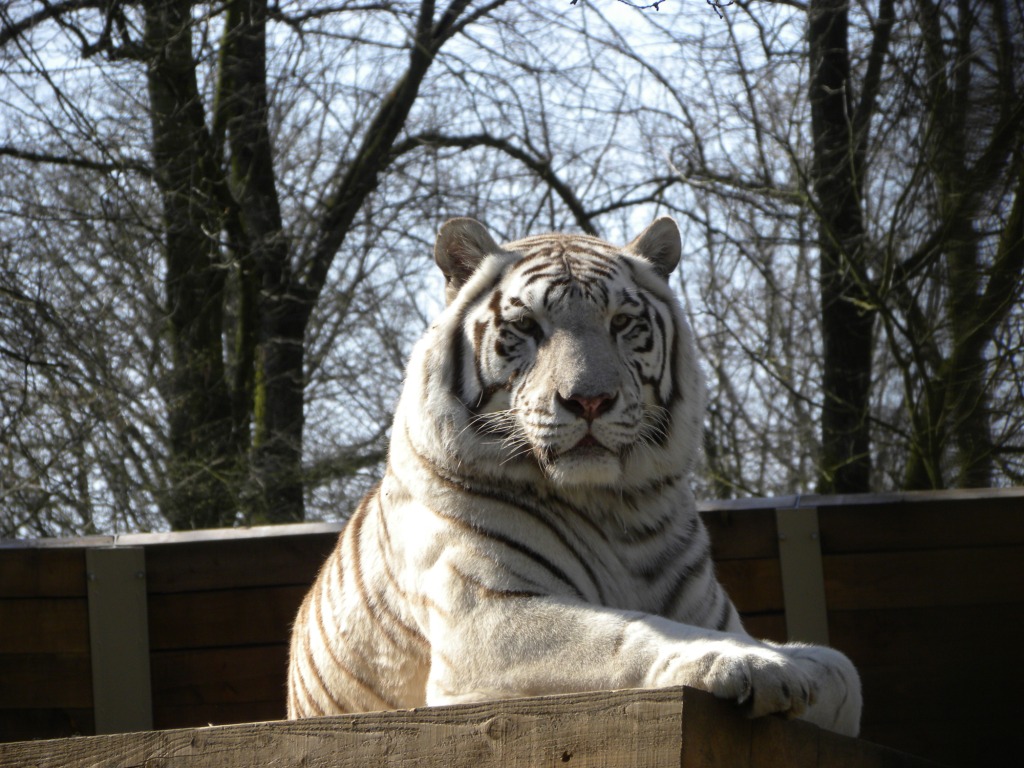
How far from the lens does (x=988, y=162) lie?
15.8ft

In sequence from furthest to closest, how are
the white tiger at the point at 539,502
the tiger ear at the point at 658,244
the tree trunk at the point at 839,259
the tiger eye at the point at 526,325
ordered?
the tree trunk at the point at 839,259
the tiger ear at the point at 658,244
the tiger eye at the point at 526,325
the white tiger at the point at 539,502

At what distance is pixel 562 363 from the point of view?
2215 mm

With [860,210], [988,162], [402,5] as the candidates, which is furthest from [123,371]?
[988,162]

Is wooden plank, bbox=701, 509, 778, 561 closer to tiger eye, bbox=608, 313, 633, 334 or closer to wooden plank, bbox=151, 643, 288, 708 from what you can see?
tiger eye, bbox=608, 313, 633, 334

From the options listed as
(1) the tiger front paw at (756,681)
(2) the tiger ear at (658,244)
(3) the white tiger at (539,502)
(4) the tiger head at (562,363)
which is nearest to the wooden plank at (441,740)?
(1) the tiger front paw at (756,681)

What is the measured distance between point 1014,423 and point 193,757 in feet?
12.7

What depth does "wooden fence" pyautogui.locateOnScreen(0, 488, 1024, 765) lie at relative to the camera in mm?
3342

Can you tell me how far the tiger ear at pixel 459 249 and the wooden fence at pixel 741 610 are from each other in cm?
119

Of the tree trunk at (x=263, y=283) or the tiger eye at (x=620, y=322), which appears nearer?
the tiger eye at (x=620, y=322)

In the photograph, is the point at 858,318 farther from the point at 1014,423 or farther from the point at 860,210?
the point at 1014,423

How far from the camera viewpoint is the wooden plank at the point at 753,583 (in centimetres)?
345

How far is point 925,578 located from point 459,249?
1.77m

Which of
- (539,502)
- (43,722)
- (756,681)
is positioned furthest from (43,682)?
(756,681)

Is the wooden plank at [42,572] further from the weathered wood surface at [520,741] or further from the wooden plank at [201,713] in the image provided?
the weathered wood surface at [520,741]
